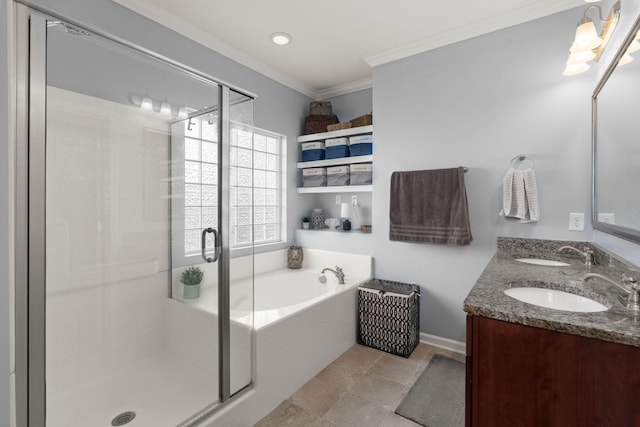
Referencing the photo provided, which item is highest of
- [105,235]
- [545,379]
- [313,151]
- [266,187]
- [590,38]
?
[590,38]

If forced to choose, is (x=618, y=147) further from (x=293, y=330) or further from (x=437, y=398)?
(x=293, y=330)

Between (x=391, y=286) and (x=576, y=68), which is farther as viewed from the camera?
(x=391, y=286)

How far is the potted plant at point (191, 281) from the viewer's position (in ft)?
6.14

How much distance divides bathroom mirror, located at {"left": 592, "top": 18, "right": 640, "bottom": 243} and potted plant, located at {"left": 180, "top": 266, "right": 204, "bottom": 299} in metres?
2.13

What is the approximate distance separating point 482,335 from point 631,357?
358 mm

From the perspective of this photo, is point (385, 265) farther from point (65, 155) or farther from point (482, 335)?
point (65, 155)

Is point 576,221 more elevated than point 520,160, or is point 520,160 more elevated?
point 520,160

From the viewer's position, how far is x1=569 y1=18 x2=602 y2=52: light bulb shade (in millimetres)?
1621

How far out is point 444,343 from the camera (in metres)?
2.54

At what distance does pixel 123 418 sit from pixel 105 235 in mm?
1011

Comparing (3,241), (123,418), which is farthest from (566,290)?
(123,418)

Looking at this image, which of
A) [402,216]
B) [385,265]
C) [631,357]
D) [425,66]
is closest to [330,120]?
[425,66]

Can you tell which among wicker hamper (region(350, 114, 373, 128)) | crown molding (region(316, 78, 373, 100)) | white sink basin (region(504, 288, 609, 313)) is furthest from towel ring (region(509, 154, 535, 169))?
crown molding (region(316, 78, 373, 100))

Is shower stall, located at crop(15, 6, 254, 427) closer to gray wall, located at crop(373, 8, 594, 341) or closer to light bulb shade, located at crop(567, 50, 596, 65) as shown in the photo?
gray wall, located at crop(373, 8, 594, 341)
